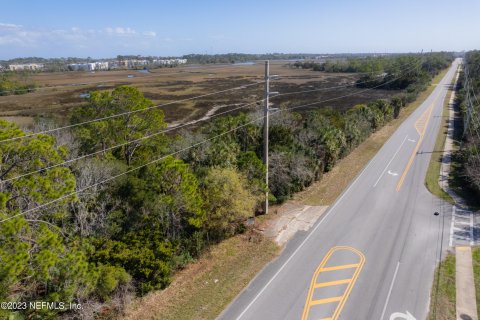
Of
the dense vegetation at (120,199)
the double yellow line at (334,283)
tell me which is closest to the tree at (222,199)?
the dense vegetation at (120,199)

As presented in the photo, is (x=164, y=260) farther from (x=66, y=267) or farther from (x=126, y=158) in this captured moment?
(x=126, y=158)

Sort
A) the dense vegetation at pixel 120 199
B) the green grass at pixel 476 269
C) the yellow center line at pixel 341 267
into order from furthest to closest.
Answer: the yellow center line at pixel 341 267 < the green grass at pixel 476 269 < the dense vegetation at pixel 120 199

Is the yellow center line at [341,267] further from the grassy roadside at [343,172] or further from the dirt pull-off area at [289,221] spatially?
the grassy roadside at [343,172]

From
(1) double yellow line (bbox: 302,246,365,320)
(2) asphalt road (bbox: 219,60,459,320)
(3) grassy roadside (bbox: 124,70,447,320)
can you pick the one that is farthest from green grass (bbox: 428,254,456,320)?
(3) grassy roadside (bbox: 124,70,447,320)

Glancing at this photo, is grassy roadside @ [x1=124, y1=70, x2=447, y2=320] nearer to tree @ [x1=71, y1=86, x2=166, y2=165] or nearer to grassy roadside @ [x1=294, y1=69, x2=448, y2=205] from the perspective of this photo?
grassy roadside @ [x1=294, y1=69, x2=448, y2=205]

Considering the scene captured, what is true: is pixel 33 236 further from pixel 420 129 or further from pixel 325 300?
pixel 420 129

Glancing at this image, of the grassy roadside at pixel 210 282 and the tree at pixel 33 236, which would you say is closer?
the tree at pixel 33 236

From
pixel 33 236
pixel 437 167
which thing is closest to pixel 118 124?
pixel 33 236

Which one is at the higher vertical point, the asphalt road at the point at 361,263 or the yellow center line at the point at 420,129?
the yellow center line at the point at 420,129
